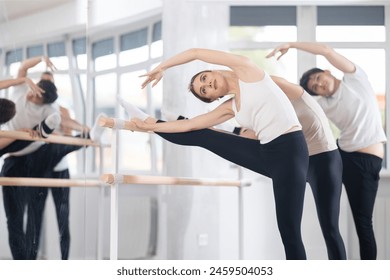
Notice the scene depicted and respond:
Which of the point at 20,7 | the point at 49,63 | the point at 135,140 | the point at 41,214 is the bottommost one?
the point at 41,214

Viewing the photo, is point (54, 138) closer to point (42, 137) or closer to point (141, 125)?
point (42, 137)

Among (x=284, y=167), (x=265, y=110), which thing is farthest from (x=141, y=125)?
(x=284, y=167)

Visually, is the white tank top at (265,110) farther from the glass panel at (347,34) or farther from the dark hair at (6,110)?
the dark hair at (6,110)

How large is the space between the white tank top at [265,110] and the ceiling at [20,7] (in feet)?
3.53

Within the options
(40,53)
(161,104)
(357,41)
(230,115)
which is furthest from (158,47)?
(357,41)

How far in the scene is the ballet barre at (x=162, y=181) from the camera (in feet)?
9.58

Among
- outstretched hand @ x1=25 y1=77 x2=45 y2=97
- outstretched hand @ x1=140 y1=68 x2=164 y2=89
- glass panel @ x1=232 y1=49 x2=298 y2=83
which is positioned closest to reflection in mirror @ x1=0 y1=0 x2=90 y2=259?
outstretched hand @ x1=25 y1=77 x2=45 y2=97

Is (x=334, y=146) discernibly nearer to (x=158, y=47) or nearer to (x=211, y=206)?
(x=211, y=206)

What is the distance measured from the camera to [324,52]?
3111mm

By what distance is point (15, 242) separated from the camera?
133 inches

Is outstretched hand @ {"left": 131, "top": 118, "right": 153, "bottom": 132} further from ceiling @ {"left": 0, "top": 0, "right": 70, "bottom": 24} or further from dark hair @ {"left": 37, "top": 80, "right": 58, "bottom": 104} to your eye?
ceiling @ {"left": 0, "top": 0, "right": 70, "bottom": 24}

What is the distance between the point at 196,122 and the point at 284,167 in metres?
0.44

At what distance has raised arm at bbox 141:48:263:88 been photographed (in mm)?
3047

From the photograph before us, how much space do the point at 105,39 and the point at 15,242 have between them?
3.58ft
